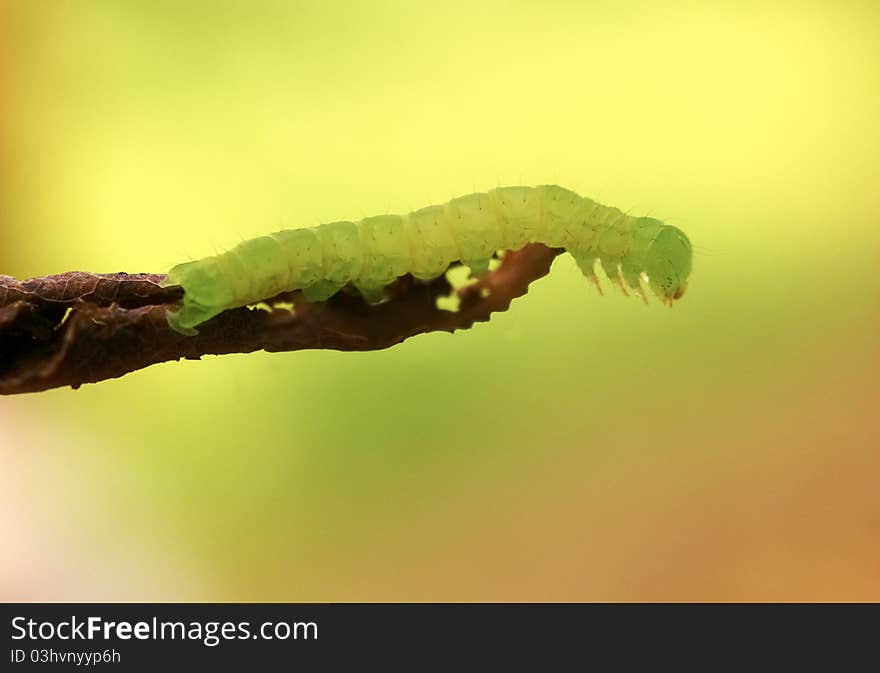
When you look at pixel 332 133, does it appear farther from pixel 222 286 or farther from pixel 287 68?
pixel 222 286

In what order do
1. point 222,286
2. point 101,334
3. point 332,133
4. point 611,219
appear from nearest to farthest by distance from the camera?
1. point 101,334
2. point 222,286
3. point 611,219
4. point 332,133

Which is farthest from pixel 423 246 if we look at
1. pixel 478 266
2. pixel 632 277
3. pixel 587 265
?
pixel 632 277

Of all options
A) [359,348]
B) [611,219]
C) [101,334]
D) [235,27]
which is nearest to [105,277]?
[101,334]

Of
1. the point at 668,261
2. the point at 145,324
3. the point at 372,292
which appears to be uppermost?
the point at 668,261

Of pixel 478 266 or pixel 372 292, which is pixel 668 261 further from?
pixel 372 292

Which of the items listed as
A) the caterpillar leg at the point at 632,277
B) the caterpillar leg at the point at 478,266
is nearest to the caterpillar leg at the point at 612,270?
the caterpillar leg at the point at 632,277

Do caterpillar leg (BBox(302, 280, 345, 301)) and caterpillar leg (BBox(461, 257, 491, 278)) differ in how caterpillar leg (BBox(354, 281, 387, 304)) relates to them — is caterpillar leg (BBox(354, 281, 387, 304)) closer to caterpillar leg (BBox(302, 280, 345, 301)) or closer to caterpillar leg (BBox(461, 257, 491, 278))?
caterpillar leg (BBox(302, 280, 345, 301))
